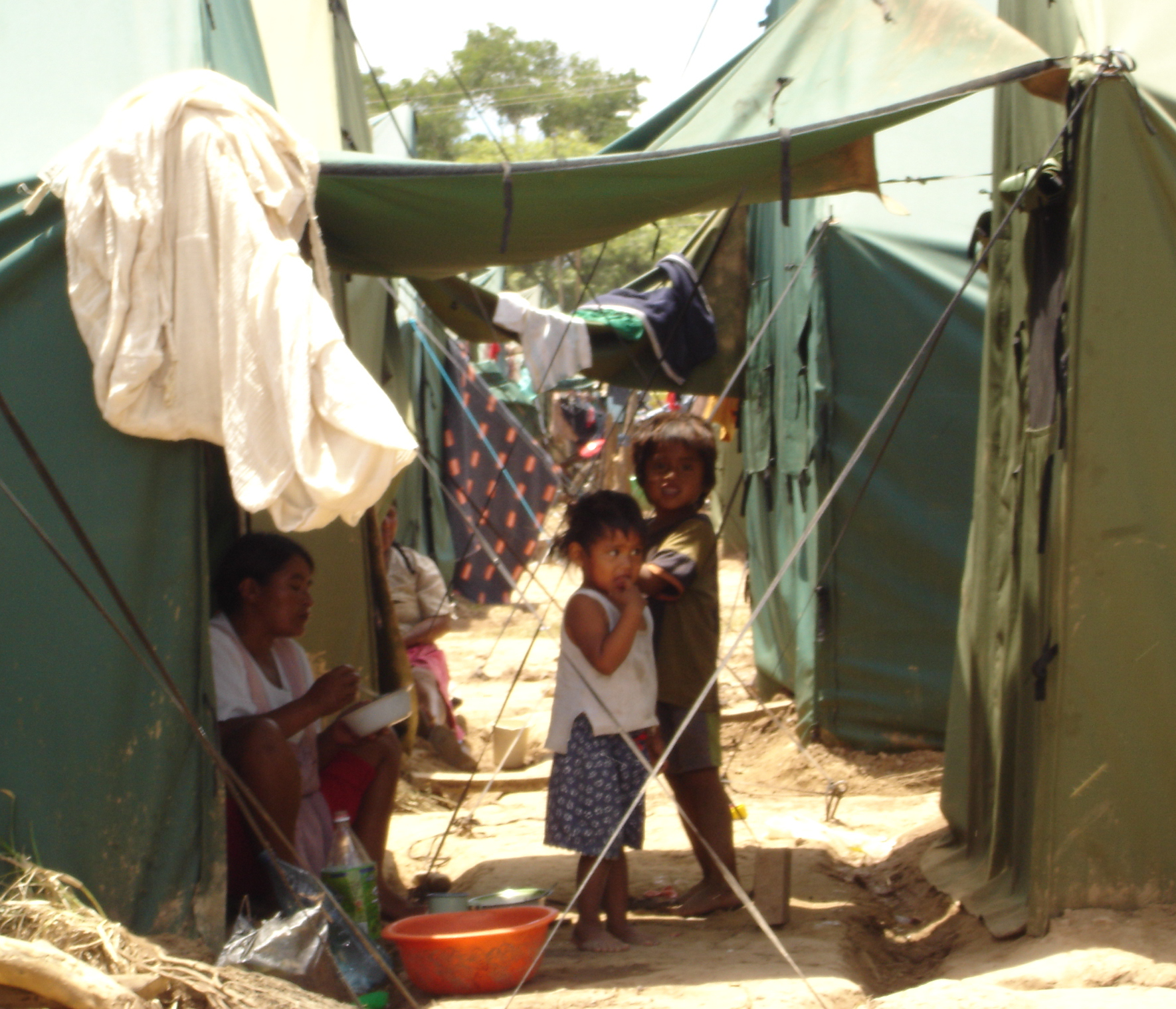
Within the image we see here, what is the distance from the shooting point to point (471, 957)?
127 inches

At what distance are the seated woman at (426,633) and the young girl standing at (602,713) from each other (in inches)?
104

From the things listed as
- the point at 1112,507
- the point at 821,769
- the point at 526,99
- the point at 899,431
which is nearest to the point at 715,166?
the point at 1112,507

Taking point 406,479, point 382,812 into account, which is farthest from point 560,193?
point 406,479

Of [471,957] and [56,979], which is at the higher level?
[56,979]

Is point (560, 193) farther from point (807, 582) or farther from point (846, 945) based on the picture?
point (807, 582)

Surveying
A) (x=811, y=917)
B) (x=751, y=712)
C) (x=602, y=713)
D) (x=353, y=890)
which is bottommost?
(x=751, y=712)

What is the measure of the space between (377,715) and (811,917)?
4.81 ft

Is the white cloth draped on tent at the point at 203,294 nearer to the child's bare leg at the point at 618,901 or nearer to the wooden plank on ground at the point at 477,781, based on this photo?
the child's bare leg at the point at 618,901

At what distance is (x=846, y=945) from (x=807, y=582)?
121 inches

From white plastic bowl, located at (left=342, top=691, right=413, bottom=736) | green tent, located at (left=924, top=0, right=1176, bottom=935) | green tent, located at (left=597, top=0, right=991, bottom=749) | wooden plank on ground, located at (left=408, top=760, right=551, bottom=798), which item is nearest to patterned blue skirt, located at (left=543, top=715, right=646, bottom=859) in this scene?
white plastic bowl, located at (left=342, top=691, right=413, bottom=736)

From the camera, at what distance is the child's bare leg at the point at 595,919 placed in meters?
3.58

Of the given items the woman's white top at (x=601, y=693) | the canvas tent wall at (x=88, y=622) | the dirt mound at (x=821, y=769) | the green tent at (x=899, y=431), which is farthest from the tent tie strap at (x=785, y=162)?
the dirt mound at (x=821, y=769)

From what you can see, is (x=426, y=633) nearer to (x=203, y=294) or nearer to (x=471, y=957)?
Result: (x=471, y=957)

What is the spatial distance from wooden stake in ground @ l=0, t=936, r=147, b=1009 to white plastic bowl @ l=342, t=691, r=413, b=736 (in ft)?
4.81
